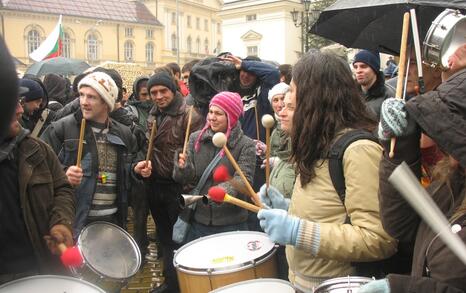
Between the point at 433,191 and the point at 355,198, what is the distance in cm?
36

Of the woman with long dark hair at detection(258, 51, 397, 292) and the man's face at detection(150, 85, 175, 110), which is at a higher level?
the man's face at detection(150, 85, 175, 110)

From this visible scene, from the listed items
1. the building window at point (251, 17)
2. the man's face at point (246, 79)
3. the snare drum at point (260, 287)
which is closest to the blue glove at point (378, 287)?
the snare drum at point (260, 287)

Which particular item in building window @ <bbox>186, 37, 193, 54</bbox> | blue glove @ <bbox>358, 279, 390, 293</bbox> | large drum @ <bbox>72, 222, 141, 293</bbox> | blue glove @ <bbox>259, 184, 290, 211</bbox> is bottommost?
large drum @ <bbox>72, 222, 141, 293</bbox>

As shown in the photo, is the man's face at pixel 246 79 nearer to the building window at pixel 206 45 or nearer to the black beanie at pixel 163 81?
the black beanie at pixel 163 81

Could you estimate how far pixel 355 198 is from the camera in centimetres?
213

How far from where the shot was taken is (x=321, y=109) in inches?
91.7

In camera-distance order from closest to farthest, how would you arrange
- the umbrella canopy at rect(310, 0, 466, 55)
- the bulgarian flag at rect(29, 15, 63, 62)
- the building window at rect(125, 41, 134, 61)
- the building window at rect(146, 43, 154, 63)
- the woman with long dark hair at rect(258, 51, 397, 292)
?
the woman with long dark hair at rect(258, 51, 397, 292)
the umbrella canopy at rect(310, 0, 466, 55)
the bulgarian flag at rect(29, 15, 63, 62)
the building window at rect(125, 41, 134, 61)
the building window at rect(146, 43, 154, 63)

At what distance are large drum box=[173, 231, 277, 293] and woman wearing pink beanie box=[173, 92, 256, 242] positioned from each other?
2.12ft

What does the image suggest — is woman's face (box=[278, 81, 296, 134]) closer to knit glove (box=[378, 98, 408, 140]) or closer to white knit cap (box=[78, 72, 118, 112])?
knit glove (box=[378, 98, 408, 140])

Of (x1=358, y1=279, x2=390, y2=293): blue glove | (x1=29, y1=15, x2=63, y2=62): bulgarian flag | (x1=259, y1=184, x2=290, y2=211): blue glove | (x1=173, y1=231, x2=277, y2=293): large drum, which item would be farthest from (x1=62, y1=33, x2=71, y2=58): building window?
(x1=358, y1=279, x2=390, y2=293): blue glove

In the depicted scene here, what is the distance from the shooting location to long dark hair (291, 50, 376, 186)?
7.59 feet

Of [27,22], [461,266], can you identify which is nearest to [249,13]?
[27,22]

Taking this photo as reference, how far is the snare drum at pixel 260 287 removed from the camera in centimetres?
236

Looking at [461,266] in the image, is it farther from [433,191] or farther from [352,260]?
[352,260]
